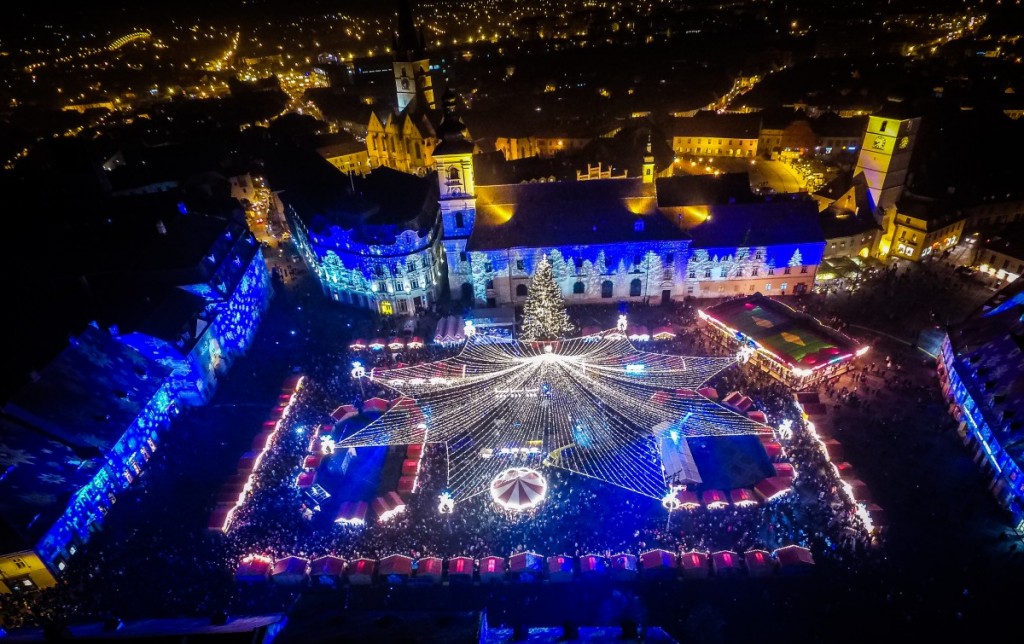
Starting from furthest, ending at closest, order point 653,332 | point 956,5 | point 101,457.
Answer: point 956,5, point 653,332, point 101,457

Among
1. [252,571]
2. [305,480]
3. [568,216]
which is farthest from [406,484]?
[568,216]

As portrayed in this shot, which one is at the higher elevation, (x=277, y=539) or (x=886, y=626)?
(x=277, y=539)

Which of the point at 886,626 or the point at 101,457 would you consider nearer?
the point at 886,626

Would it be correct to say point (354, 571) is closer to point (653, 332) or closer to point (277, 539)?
point (277, 539)

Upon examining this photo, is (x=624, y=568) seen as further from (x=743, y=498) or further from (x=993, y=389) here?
(x=993, y=389)

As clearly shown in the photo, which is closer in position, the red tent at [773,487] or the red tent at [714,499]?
the red tent at [714,499]

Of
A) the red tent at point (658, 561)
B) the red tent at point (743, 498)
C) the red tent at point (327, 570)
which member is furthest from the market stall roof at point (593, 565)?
the red tent at point (327, 570)

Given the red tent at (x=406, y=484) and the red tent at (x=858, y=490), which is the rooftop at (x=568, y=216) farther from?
the red tent at (x=858, y=490)

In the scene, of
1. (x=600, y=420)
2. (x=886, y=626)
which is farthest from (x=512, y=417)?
(x=886, y=626)
